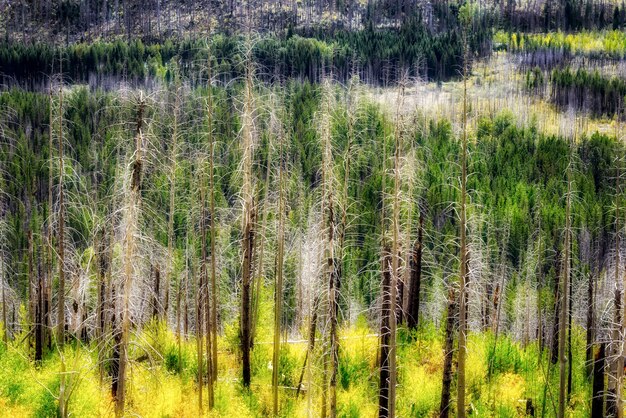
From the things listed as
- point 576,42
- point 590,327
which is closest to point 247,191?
point 590,327

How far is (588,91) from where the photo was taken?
466ft

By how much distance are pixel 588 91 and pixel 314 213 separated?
126 metres

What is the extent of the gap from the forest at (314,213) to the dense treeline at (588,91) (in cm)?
59

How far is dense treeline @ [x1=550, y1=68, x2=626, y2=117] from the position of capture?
A: 140 meters

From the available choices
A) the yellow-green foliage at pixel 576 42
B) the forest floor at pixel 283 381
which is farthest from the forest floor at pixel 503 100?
the forest floor at pixel 283 381

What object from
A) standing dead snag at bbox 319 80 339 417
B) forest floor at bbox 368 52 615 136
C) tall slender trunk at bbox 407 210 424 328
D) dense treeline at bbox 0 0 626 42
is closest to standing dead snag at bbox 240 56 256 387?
standing dead snag at bbox 319 80 339 417

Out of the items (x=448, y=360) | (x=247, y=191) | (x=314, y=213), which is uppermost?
(x=247, y=191)

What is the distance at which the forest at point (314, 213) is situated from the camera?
82.9ft

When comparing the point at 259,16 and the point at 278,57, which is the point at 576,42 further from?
the point at 259,16

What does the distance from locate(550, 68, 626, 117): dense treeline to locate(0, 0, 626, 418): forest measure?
593 mm

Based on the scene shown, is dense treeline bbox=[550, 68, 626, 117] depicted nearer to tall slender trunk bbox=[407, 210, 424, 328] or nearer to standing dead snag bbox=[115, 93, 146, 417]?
tall slender trunk bbox=[407, 210, 424, 328]

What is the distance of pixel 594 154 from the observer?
111m

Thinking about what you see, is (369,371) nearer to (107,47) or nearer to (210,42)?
(210,42)

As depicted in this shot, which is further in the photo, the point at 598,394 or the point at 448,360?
the point at 598,394
